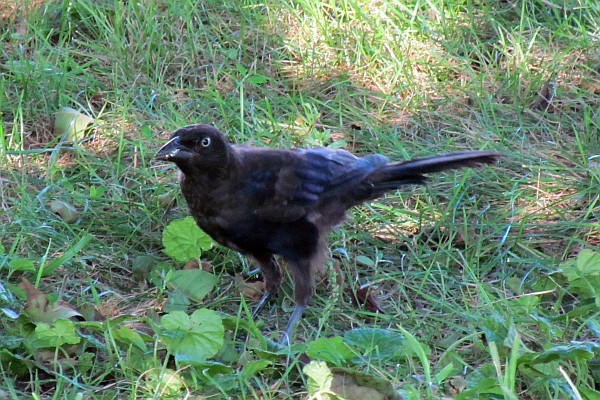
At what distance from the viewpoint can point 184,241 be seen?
466 cm

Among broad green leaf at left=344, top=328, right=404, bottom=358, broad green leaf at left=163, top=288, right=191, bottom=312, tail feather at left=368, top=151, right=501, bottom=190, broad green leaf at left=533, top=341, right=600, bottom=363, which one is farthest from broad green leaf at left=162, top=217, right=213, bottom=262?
broad green leaf at left=533, top=341, right=600, bottom=363

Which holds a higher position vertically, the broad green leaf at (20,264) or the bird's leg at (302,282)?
the broad green leaf at (20,264)

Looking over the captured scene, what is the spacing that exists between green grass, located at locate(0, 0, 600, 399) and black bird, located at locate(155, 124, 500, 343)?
0.25m

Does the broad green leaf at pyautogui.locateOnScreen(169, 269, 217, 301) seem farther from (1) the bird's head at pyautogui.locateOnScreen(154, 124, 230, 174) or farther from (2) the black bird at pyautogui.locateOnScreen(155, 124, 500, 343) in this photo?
(1) the bird's head at pyautogui.locateOnScreen(154, 124, 230, 174)

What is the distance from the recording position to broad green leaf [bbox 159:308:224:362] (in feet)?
12.1

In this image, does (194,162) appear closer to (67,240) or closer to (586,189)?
(67,240)

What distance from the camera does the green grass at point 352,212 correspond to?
3732 millimetres

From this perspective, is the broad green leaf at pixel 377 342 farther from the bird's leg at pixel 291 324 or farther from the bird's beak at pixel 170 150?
the bird's beak at pixel 170 150

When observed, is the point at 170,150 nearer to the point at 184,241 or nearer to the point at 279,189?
the point at 279,189

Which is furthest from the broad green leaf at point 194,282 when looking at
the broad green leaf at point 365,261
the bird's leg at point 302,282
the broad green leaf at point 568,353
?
the broad green leaf at point 568,353

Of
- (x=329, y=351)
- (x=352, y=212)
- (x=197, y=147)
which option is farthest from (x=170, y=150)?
(x=352, y=212)

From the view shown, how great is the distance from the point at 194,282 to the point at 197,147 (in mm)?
653

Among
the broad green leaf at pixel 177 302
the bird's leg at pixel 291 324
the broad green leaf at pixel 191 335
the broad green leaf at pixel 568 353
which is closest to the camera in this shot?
the broad green leaf at pixel 568 353

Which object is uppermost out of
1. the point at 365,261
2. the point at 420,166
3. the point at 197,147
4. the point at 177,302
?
the point at 197,147
